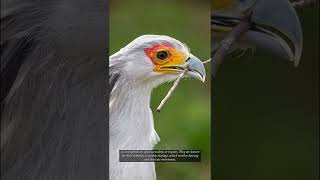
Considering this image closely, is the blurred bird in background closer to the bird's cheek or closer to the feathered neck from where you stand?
the feathered neck

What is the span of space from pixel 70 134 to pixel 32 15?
0.77 m

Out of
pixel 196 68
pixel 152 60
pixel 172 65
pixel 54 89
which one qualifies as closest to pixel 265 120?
pixel 196 68

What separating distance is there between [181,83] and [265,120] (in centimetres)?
55

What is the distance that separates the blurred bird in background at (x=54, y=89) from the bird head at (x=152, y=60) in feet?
0.41

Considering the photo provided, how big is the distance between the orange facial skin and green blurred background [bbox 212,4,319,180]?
0.85 feet

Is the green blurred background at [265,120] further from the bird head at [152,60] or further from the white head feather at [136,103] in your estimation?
the white head feather at [136,103]

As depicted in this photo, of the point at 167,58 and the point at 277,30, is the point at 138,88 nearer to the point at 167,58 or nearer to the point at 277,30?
the point at 167,58

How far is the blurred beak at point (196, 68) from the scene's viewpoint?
4.04 m

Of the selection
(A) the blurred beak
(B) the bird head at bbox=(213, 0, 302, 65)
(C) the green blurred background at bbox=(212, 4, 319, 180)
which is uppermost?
(B) the bird head at bbox=(213, 0, 302, 65)

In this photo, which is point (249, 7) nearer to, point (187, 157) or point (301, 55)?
point (301, 55)

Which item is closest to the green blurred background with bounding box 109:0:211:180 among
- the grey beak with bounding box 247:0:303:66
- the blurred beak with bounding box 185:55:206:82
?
the blurred beak with bounding box 185:55:206:82

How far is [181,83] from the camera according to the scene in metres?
4.10

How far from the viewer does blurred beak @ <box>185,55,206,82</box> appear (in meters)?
4.04

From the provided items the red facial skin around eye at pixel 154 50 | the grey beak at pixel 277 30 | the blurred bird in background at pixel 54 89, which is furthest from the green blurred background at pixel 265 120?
the blurred bird in background at pixel 54 89
